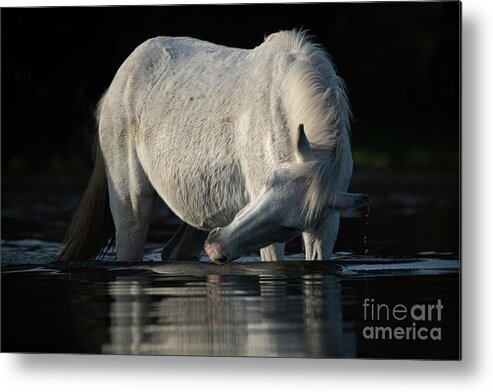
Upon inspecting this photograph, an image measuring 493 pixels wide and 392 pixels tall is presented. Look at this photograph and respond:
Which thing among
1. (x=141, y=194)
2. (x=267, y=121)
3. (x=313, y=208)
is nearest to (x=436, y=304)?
(x=313, y=208)

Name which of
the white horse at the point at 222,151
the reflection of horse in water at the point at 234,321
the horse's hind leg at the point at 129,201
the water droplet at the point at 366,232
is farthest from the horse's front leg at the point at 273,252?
the horse's hind leg at the point at 129,201

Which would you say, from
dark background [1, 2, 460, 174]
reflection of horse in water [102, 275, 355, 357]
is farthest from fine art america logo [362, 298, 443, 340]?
dark background [1, 2, 460, 174]

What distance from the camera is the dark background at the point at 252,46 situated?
630 centimetres

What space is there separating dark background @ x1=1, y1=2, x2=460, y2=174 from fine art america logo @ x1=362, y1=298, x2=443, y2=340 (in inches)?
24.0

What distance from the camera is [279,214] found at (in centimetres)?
613

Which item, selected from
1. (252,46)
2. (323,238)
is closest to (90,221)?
(252,46)

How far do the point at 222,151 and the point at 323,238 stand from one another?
62 cm

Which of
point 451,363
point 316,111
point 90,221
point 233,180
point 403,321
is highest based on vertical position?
point 316,111

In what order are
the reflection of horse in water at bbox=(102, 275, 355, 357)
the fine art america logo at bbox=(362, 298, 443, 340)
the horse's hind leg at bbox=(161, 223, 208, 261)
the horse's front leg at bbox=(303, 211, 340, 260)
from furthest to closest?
1. the horse's hind leg at bbox=(161, 223, 208, 261)
2. the horse's front leg at bbox=(303, 211, 340, 260)
3. the fine art america logo at bbox=(362, 298, 443, 340)
4. the reflection of horse in water at bbox=(102, 275, 355, 357)

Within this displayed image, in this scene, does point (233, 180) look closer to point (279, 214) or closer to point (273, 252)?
point (273, 252)

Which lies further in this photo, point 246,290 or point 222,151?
point 222,151

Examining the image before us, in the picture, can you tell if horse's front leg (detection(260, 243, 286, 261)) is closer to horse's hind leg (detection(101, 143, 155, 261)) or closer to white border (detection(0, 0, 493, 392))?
white border (detection(0, 0, 493, 392))

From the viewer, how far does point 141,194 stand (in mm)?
7070

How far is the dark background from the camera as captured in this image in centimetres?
630
